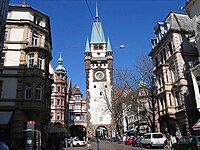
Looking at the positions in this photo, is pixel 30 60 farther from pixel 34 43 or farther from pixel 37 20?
pixel 37 20

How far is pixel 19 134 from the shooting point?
23.6 meters

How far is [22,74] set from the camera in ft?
83.9

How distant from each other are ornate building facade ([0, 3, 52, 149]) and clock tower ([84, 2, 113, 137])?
36.6 metres

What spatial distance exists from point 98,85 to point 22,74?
45314mm

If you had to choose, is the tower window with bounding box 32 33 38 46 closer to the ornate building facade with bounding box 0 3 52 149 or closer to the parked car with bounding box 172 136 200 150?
the ornate building facade with bounding box 0 3 52 149

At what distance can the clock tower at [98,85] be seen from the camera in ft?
221

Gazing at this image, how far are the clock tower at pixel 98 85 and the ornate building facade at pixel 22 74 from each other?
36.6m

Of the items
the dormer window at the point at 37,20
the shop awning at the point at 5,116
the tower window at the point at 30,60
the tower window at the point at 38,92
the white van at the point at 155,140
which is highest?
the dormer window at the point at 37,20

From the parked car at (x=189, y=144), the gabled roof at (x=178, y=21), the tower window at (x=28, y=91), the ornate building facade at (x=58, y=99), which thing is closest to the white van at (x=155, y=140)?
the parked car at (x=189, y=144)

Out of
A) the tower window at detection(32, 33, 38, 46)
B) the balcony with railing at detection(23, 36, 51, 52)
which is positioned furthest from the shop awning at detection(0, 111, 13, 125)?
the tower window at detection(32, 33, 38, 46)

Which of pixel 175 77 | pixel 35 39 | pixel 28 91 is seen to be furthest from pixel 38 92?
pixel 175 77

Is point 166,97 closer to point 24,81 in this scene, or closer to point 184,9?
point 184,9

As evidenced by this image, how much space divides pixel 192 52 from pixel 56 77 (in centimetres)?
3664

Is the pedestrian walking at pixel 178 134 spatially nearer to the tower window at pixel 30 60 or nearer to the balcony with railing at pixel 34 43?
the balcony with railing at pixel 34 43
